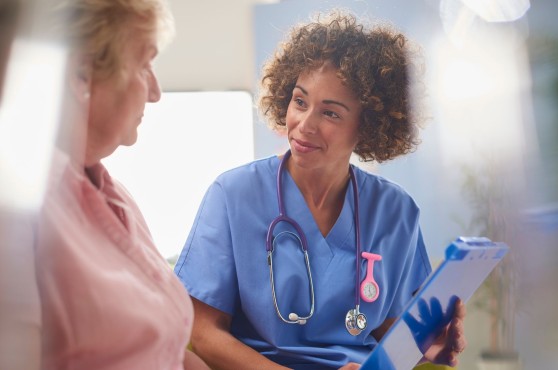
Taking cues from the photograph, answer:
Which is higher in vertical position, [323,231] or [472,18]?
[472,18]

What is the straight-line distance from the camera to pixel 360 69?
1.05m

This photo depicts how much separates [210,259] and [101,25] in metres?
0.46

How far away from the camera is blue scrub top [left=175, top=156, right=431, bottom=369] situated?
3.41ft

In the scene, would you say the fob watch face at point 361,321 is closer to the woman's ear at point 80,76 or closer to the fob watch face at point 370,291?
the fob watch face at point 370,291

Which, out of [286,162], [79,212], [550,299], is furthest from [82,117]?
[550,299]

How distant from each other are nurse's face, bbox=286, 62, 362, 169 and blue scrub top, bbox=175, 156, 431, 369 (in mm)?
66

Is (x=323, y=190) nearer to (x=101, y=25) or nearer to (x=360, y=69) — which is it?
(x=360, y=69)

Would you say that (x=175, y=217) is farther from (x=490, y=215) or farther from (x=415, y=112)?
(x=490, y=215)

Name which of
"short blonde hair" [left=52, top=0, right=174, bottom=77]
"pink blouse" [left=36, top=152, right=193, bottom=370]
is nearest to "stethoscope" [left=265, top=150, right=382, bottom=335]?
"pink blouse" [left=36, top=152, right=193, bottom=370]

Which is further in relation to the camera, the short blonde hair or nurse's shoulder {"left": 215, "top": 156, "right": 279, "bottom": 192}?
nurse's shoulder {"left": 215, "top": 156, "right": 279, "bottom": 192}

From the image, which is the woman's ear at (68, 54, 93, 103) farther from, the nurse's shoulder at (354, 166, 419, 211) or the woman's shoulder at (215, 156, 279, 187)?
the nurse's shoulder at (354, 166, 419, 211)

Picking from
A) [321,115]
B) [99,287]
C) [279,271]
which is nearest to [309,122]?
[321,115]

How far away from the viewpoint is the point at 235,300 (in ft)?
3.50

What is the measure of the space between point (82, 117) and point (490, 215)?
739mm
